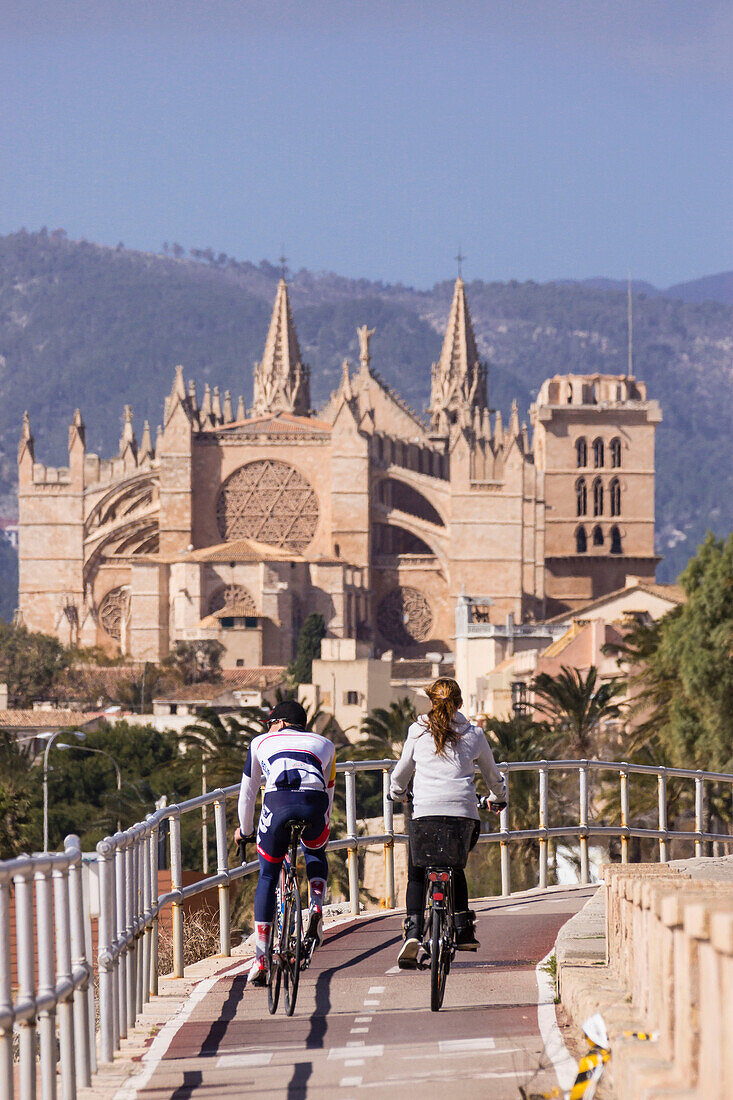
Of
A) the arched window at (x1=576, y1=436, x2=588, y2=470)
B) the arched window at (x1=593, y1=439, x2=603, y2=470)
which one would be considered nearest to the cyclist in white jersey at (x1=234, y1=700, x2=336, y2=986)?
the arched window at (x1=576, y1=436, x2=588, y2=470)

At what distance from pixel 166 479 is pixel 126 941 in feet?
251

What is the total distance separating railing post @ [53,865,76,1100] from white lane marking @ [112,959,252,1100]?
0.25 metres

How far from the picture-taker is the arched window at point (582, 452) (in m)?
97.6

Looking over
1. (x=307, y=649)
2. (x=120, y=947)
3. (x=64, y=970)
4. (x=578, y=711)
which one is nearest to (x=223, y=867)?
(x=120, y=947)

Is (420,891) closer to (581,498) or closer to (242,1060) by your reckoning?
(242,1060)

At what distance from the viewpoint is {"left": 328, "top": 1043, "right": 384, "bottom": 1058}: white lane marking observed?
7910mm

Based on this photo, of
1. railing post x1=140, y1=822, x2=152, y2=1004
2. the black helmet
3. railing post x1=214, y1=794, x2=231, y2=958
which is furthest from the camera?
railing post x1=214, y1=794, x2=231, y2=958

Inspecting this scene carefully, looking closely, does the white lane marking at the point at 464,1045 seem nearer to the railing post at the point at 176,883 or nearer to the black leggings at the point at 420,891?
the black leggings at the point at 420,891

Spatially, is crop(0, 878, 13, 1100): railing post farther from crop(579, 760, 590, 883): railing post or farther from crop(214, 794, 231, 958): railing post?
crop(579, 760, 590, 883): railing post

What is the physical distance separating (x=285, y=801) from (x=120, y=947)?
1.06 metres

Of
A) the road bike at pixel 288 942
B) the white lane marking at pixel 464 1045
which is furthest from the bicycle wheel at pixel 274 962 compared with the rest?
the white lane marking at pixel 464 1045

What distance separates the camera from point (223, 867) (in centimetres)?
1134

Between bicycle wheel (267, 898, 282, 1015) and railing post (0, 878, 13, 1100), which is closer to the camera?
railing post (0, 878, 13, 1100)

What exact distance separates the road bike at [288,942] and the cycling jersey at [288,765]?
0.68 feet
